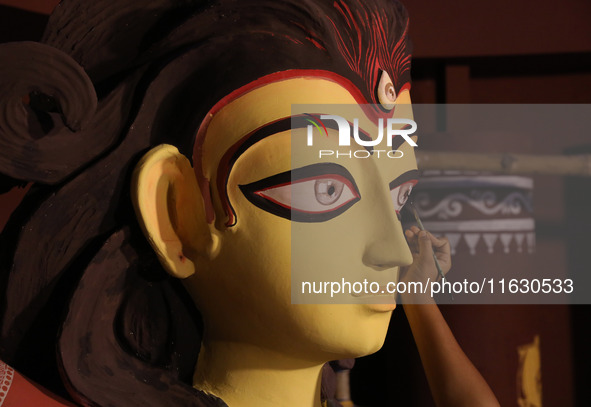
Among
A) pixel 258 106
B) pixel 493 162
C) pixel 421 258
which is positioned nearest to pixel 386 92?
pixel 258 106

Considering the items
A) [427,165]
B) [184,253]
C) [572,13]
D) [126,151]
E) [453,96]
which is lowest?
[184,253]

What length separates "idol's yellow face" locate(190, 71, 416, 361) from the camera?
41.7 inches

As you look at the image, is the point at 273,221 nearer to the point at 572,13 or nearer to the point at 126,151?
the point at 126,151

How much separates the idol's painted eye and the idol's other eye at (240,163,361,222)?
0.38ft

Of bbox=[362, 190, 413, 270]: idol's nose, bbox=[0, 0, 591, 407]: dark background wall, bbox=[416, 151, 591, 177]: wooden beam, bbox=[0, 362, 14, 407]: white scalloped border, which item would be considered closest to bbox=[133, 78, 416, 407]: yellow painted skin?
bbox=[362, 190, 413, 270]: idol's nose

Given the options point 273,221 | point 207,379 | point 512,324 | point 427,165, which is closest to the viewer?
point 273,221

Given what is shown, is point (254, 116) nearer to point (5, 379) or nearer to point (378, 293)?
point (378, 293)

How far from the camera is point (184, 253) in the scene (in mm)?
1123

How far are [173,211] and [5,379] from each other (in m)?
0.36

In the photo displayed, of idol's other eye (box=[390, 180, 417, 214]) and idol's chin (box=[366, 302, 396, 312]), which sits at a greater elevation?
idol's other eye (box=[390, 180, 417, 214])

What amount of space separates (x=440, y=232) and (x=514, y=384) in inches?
17.3

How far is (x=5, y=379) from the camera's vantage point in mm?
972

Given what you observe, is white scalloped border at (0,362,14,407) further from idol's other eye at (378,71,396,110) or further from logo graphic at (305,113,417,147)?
idol's other eye at (378,71,396,110)

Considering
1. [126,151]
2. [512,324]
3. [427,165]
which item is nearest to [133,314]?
[126,151]
